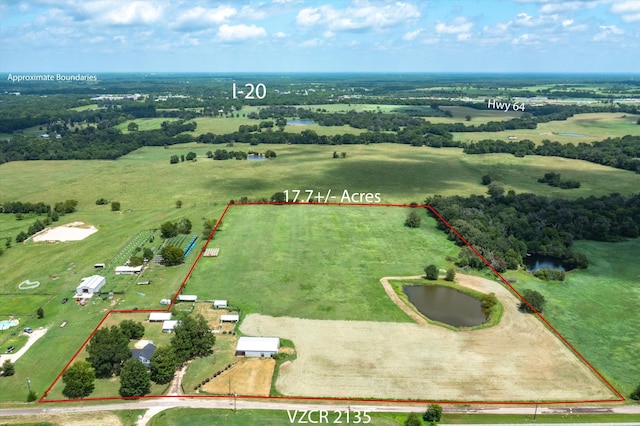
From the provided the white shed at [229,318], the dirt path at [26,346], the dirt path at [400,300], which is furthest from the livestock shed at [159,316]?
the dirt path at [400,300]

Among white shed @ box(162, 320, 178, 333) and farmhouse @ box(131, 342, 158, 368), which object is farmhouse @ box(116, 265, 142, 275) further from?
farmhouse @ box(131, 342, 158, 368)

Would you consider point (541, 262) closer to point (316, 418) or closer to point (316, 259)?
point (316, 259)

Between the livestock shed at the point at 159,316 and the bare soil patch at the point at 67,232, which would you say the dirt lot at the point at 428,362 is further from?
the bare soil patch at the point at 67,232

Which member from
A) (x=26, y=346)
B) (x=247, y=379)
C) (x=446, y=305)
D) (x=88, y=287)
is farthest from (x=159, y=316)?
(x=446, y=305)

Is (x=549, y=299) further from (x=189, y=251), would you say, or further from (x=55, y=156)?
(x=55, y=156)

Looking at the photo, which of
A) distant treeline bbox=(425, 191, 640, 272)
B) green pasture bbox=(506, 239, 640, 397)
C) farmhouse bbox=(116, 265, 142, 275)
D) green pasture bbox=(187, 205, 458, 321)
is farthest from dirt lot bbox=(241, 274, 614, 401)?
farmhouse bbox=(116, 265, 142, 275)
